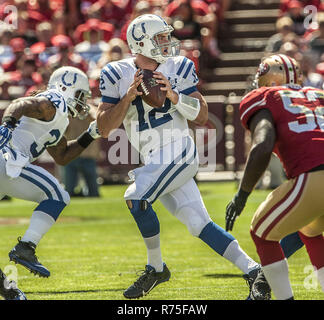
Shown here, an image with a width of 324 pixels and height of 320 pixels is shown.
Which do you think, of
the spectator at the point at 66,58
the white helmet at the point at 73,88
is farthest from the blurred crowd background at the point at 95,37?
the white helmet at the point at 73,88

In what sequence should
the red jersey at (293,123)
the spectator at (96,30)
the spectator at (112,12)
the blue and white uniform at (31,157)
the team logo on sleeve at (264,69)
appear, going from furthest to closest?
the spectator at (112,12)
the spectator at (96,30)
the blue and white uniform at (31,157)
the team logo on sleeve at (264,69)
the red jersey at (293,123)

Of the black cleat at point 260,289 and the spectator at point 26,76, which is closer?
the black cleat at point 260,289

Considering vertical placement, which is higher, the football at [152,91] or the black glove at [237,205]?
the football at [152,91]

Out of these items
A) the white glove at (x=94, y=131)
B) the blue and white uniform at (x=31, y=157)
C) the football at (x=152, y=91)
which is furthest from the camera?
the white glove at (x=94, y=131)

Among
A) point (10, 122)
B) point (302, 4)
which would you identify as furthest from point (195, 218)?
point (302, 4)

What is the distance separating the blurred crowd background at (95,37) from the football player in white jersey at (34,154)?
19.4ft

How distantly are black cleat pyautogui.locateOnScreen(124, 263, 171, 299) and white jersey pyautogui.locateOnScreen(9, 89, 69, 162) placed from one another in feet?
3.77

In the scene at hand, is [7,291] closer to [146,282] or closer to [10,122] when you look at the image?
[146,282]

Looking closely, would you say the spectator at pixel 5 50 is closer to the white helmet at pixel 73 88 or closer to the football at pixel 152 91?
the white helmet at pixel 73 88

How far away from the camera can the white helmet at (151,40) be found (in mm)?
5715

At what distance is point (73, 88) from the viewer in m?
6.32

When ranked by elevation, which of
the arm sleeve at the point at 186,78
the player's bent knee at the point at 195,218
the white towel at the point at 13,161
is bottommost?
the player's bent knee at the point at 195,218
